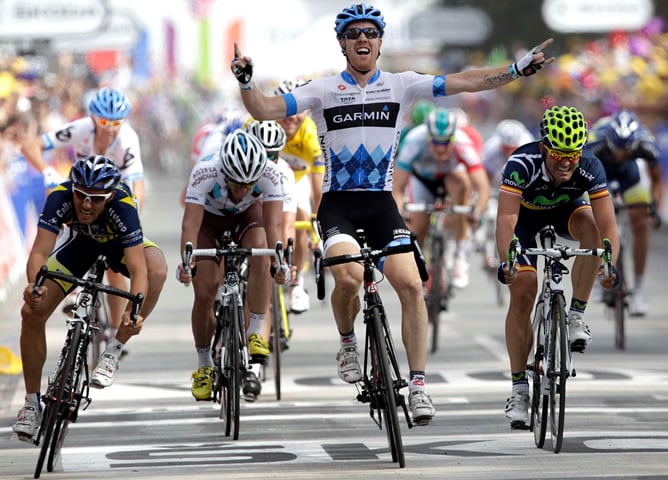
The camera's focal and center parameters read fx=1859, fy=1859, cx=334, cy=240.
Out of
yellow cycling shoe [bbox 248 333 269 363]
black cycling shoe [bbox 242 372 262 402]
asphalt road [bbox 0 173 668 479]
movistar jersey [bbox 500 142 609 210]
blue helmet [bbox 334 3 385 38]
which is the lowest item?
asphalt road [bbox 0 173 668 479]

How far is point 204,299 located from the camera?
37.9ft

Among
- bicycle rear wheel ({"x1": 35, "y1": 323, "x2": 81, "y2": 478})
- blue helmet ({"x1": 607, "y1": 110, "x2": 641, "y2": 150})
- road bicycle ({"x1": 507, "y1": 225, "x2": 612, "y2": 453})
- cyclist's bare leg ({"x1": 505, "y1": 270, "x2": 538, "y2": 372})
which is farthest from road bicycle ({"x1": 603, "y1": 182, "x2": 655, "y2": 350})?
bicycle rear wheel ({"x1": 35, "y1": 323, "x2": 81, "y2": 478})

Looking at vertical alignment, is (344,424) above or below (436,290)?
below

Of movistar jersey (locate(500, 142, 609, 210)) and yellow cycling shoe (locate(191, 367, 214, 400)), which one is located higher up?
movistar jersey (locate(500, 142, 609, 210))

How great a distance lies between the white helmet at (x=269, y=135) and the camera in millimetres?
12508

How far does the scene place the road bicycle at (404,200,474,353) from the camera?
51.2 feet

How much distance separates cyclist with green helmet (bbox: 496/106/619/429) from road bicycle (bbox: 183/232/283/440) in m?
1.46

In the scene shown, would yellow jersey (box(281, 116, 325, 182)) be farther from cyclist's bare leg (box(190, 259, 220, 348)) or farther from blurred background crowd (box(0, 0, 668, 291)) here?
blurred background crowd (box(0, 0, 668, 291))

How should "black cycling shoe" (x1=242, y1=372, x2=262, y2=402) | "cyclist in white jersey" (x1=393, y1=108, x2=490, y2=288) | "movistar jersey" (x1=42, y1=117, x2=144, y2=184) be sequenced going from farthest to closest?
"cyclist in white jersey" (x1=393, y1=108, x2=490, y2=288), "movistar jersey" (x1=42, y1=117, x2=144, y2=184), "black cycling shoe" (x1=242, y1=372, x2=262, y2=402)

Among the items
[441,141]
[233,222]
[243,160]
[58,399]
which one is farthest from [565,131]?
[441,141]

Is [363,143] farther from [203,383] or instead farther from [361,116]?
[203,383]

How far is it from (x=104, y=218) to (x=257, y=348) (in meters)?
1.90

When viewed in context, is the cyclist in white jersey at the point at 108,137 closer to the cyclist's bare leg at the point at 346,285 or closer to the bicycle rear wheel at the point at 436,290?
the bicycle rear wheel at the point at 436,290

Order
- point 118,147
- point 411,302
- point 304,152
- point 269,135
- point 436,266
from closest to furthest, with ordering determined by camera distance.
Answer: point 411,302 → point 269,135 → point 118,147 → point 304,152 → point 436,266
